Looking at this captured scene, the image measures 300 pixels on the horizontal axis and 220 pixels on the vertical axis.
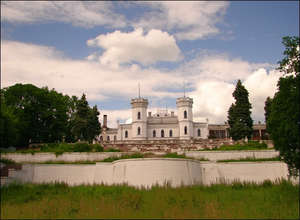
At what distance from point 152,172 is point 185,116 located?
1818 inches

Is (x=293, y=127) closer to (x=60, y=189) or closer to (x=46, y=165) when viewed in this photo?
(x=60, y=189)

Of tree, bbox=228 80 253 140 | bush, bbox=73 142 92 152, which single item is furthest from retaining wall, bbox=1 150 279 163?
tree, bbox=228 80 253 140

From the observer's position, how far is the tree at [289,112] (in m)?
17.3

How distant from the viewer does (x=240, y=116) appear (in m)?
40.6

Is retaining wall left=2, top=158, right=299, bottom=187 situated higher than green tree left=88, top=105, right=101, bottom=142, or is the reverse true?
green tree left=88, top=105, right=101, bottom=142

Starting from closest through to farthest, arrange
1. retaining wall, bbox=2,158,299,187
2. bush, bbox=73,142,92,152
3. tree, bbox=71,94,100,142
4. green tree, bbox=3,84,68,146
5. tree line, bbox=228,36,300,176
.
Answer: tree line, bbox=228,36,300,176
retaining wall, bbox=2,158,299,187
bush, bbox=73,142,92,152
green tree, bbox=3,84,68,146
tree, bbox=71,94,100,142

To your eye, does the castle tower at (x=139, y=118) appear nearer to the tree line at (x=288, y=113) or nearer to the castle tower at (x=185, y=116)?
the castle tower at (x=185, y=116)

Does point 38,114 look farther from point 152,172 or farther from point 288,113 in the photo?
point 288,113

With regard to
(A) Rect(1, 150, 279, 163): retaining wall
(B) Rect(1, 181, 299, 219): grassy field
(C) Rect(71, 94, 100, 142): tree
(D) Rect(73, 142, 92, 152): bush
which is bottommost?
(B) Rect(1, 181, 299, 219): grassy field

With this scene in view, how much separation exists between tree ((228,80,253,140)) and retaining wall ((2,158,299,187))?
16647 millimetres

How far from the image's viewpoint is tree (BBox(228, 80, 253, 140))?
4047cm

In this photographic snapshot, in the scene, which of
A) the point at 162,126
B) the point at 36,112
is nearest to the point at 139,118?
the point at 162,126

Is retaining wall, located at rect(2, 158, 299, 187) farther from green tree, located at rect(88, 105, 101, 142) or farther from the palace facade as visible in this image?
the palace facade

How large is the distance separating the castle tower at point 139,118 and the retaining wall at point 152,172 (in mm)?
42391
